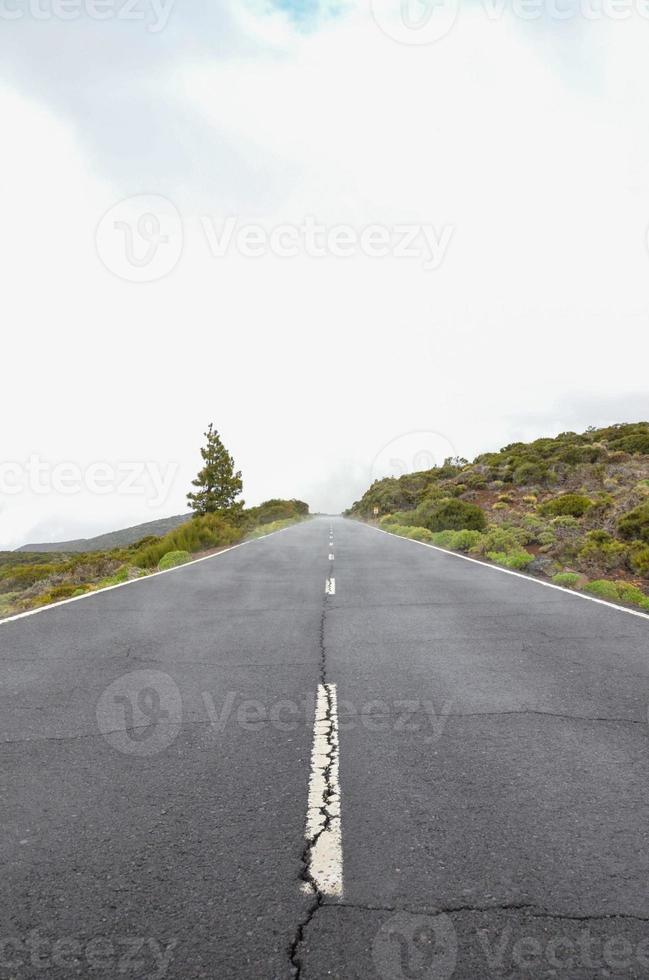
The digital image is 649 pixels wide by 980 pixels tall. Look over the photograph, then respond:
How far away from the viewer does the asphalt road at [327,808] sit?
6.97 ft

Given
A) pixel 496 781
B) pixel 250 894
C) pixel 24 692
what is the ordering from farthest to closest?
pixel 24 692, pixel 496 781, pixel 250 894

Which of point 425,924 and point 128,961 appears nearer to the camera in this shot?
point 128,961

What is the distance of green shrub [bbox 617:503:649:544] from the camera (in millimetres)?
14922

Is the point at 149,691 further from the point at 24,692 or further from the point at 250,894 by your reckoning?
the point at 250,894

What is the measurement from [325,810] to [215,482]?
4331 centimetres

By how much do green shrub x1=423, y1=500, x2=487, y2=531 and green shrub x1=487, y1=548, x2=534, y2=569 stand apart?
24.3 feet

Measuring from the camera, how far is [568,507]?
74.7ft

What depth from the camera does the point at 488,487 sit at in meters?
38.4

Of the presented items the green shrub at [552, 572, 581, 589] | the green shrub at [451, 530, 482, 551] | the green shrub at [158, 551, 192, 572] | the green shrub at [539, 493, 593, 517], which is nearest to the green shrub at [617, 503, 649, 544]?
the green shrub at [451, 530, 482, 551]

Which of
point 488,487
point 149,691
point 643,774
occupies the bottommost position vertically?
point 643,774

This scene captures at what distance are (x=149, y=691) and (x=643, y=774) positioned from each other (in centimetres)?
377

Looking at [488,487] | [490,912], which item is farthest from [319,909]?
[488,487]

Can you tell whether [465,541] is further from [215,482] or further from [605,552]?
[215,482]

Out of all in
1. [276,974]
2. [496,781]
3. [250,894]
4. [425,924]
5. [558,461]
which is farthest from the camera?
[558,461]
